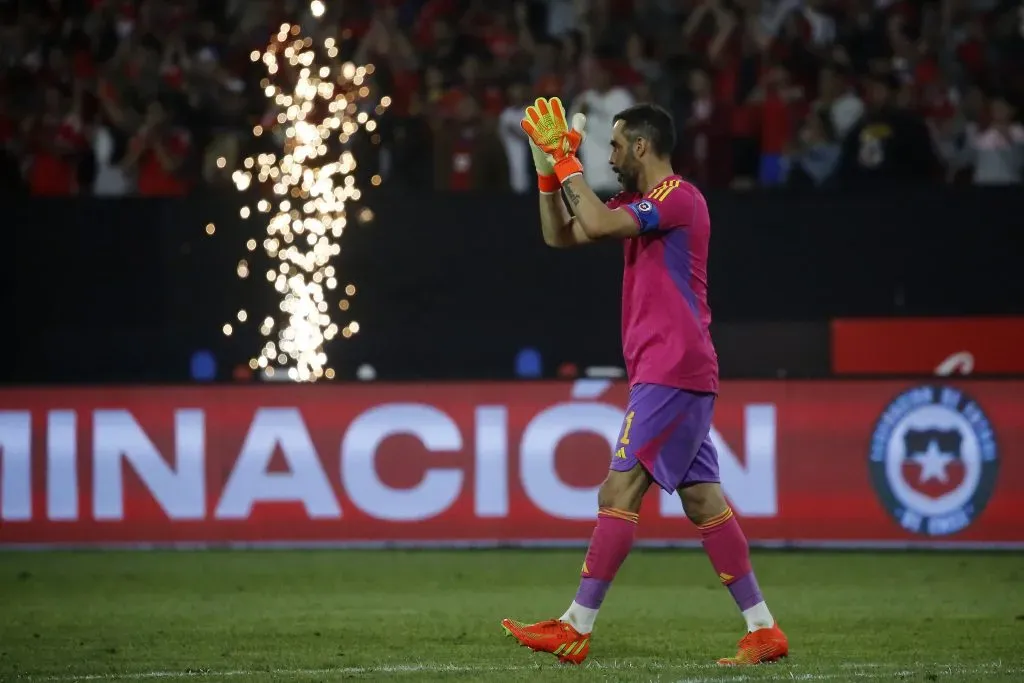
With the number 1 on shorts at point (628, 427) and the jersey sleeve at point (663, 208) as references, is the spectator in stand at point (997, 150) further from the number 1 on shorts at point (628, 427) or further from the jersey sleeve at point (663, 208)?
the number 1 on shorts at point (628, 427)

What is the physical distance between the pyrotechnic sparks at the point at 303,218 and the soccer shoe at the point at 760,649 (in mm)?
8134

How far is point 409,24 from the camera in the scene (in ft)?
51.5

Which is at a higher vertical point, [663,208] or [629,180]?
[629,180]

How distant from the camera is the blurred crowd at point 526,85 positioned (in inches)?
573

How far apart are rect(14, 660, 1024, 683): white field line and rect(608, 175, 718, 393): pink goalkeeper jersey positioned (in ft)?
3.58

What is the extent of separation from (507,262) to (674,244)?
796cm

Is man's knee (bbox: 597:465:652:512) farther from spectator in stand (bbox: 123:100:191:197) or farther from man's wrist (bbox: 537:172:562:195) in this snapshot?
spectator in stand (bbox: 123:100:191:197)

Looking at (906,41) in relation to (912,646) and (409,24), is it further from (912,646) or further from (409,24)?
(912,646)

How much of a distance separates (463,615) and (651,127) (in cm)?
277

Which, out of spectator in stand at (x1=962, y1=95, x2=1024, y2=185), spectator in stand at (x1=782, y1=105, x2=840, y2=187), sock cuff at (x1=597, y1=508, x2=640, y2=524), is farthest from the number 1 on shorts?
spectator in stand at (x1=962, y1=95, x2=1024, y2=185)

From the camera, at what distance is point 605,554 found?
21.9 ft

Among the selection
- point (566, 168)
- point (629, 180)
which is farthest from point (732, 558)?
point (566, 168)

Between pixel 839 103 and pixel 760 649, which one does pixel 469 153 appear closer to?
pixel 839 103

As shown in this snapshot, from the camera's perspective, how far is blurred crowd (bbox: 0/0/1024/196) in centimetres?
1455
